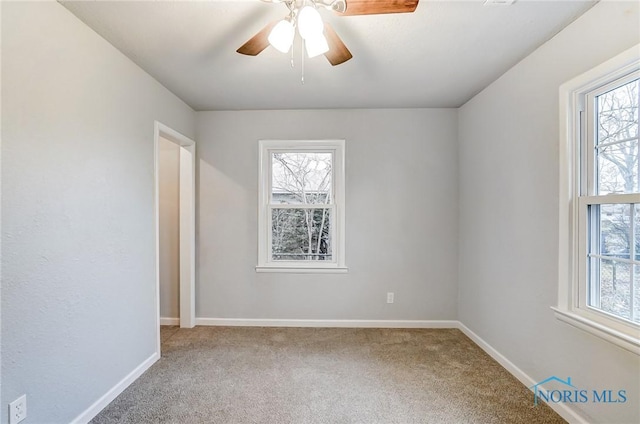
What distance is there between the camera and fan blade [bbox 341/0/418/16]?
1.25 metres

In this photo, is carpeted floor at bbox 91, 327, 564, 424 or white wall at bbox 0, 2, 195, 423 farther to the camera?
carpeted floor at bbox 91, 327, 564, 424

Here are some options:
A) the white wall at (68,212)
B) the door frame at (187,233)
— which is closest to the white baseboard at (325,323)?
the door frame at (187,233)

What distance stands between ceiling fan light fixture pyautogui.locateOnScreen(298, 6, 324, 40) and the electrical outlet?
2188mm

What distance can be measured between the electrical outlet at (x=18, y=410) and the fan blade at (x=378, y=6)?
2392mm

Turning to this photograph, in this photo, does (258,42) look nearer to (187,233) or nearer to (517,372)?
(187,233)

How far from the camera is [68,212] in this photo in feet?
5.28

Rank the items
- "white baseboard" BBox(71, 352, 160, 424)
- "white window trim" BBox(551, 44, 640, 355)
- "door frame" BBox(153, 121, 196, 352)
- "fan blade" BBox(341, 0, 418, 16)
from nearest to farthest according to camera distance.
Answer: "fan blade" BBox(341, 0, 418, 16) → "white window trim" BBox(551, 44, 640, 355) → "white baseboard" BBox(71, 352, 160, 424) → "door frame" BBox(153, 121, 196, 352)

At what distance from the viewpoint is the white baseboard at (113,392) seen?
1732 millimetres

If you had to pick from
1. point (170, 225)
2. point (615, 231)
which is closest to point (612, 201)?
point (615, 231)

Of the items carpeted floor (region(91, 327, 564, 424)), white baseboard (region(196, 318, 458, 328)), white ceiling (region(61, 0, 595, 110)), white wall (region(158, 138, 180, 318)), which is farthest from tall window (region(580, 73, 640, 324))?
white wall (region(158, 138, 180, 318))

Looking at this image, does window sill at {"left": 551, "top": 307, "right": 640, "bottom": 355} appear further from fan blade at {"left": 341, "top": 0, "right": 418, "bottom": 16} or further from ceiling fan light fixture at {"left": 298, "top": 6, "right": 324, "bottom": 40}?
ceiling fan light fixture at {"left": 298, "top": 6, "right": 324, "bottom": 40}

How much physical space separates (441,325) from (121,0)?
12.4ft

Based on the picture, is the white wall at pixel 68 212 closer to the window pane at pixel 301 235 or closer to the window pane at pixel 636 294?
the window pane at pixel 301 235

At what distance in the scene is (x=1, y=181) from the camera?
1279 mm
